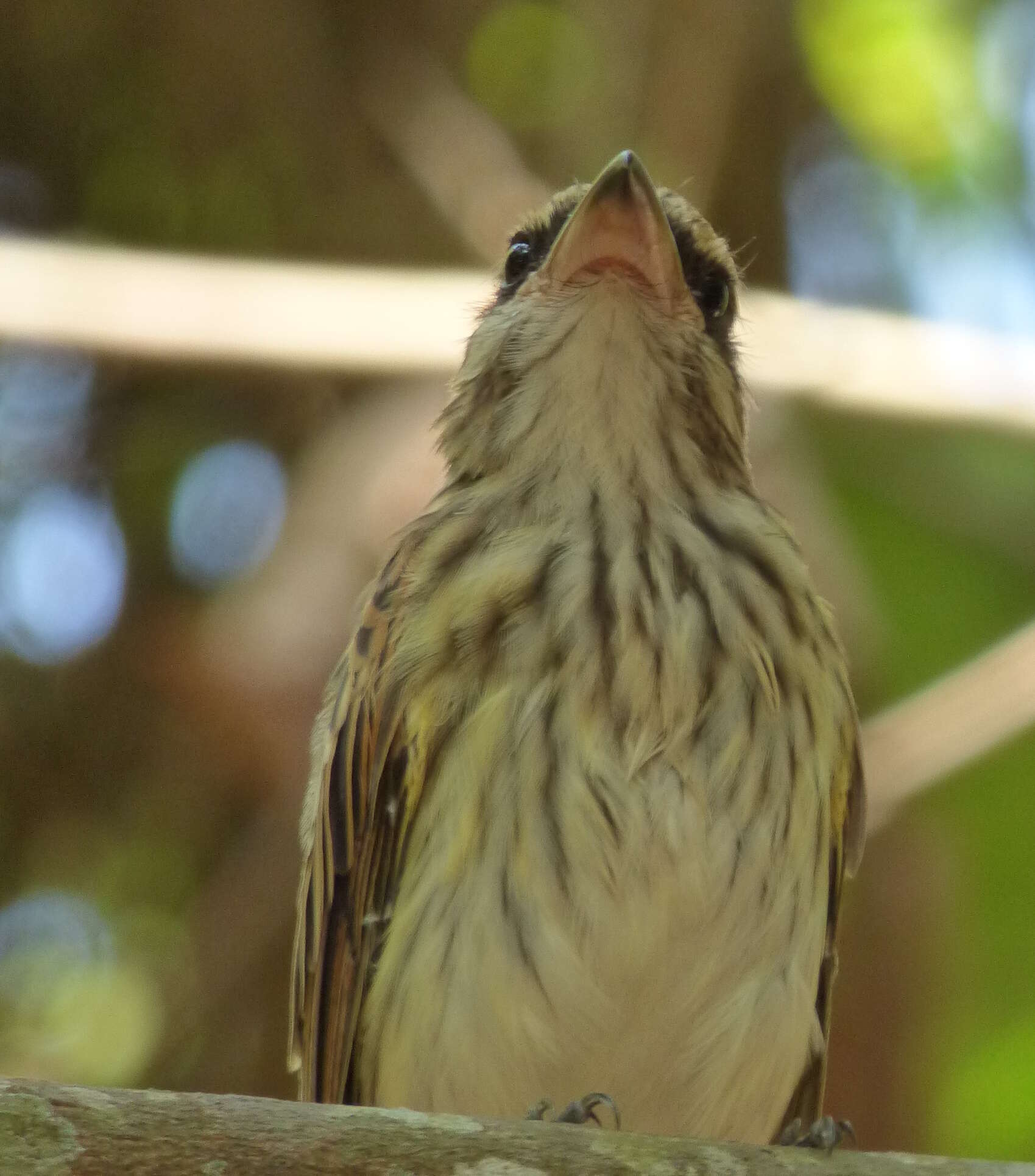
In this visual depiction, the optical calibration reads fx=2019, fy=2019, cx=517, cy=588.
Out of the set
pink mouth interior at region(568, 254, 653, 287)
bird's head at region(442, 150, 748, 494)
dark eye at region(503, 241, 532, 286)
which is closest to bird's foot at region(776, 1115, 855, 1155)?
bird's head at region(442, 150, 748, 494)

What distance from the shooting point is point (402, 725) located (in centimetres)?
281

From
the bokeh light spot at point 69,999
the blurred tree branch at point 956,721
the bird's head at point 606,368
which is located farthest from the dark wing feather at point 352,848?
the bokeh light spot at point 69,999

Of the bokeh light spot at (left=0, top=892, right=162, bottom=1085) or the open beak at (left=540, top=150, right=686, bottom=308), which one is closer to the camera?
the open beak at (left=540, top=150, right=686, bottom=308)

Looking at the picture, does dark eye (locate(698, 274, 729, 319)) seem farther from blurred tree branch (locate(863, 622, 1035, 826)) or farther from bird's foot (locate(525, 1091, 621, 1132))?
bird's foot (locate(525, 1091, 621, 1132))

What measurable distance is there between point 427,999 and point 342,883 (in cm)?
29

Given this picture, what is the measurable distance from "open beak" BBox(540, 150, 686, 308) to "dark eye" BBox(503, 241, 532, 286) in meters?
0.28

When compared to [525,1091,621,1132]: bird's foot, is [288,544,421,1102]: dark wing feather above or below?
above

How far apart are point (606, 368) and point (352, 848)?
846 millimetres

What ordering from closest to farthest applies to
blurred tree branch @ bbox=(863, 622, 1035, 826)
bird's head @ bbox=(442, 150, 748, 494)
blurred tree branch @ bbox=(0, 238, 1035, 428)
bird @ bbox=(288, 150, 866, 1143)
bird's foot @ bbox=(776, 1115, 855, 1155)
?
bird's foot @ bbox=(776, 1115, 855, 1155) → bird @ bbox=(288, 150, 866, 1143) → bird's head @ bbox=(442, 150, 748, 494) → blurred tree branch @ bbox=(863, 622, 1035, 826) → blurred tree branch @ bbox=(0, 238, 1035, 428)

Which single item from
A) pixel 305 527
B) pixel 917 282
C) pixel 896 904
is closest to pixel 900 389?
pixel 917 282

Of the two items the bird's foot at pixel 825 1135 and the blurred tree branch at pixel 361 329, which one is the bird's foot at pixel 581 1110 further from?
the blurred tree branch at pixel 361 329

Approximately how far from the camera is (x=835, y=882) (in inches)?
120

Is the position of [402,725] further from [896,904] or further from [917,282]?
[917,282]

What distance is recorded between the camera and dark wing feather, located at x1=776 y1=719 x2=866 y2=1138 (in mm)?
2980
